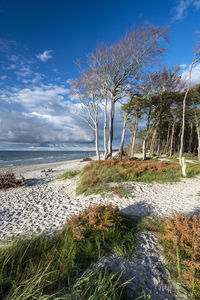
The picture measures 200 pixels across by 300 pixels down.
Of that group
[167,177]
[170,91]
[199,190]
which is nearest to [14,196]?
[167,177]

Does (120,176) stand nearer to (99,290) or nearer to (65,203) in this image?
(65,203)

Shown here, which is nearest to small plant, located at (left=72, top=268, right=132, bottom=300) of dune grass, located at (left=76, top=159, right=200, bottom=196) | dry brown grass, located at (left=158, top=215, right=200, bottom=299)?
dry brown grass, located at (left=158, top=215, right=200, bottom=299)

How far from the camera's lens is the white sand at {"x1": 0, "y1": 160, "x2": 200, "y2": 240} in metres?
5.17

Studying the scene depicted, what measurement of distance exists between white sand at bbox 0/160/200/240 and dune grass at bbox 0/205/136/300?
1.49 meters

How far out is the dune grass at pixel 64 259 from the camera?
196cm

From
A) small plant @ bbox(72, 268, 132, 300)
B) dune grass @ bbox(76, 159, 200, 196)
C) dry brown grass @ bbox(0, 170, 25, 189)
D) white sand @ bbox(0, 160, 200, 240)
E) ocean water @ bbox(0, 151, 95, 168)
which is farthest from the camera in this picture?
ocean water @ bbox(0, 151, 95, 168)

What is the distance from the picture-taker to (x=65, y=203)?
7.22 metres

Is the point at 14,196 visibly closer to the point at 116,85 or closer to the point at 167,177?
the point at 167,177

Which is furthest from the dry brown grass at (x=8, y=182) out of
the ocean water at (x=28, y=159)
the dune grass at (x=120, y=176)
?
the ocean water at (x=28, y=159)

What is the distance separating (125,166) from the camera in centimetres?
1124

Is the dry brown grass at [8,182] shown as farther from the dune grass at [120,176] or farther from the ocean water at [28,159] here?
the ocean water at [28,159]

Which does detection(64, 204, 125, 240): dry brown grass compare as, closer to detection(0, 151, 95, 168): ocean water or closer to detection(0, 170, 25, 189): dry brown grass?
detection(0, 170, 25, 189): dry brown grass

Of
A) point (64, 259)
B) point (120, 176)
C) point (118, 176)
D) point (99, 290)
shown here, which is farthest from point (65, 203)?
point (99, 290)

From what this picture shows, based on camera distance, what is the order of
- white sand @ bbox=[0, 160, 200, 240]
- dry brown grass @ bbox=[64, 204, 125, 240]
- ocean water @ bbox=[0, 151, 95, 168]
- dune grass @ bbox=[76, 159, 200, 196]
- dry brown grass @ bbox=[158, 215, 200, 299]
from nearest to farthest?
dry brown grass @ bbox=[158, 215, 200, 299] → dry brown grass @ bbox=[64, 204, 125, 240] → white sand @ bbox=[0, 160, 200, 240] → dune grass @ bbox=[76, 159, 200, 196] → ocean water @ bbox=[0, 151, 95, 168]
